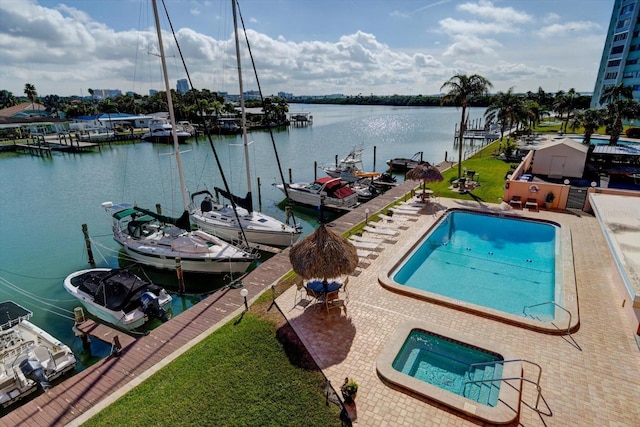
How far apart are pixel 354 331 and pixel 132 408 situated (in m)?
6.67

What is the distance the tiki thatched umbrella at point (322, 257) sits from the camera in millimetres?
11445

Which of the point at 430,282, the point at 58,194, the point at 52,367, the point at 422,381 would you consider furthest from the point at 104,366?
the point at 58,194

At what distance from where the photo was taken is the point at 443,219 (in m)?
22.2

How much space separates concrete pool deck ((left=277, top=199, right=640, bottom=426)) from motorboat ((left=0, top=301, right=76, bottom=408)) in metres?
7.89

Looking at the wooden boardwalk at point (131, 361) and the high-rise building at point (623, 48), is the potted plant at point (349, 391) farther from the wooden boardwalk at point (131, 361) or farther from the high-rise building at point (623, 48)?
the high-rise building at point (623, 48)

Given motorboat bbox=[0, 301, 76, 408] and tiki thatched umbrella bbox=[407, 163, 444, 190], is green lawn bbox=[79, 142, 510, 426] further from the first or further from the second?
tiki thatched umbrella bbox=[407, 163, 444, 190]

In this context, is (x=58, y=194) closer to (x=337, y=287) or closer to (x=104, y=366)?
(x=104, y=366)

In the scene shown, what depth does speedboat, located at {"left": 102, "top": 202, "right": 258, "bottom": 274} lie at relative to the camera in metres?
18.1

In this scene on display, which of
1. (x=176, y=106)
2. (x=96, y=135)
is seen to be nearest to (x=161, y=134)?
(x=176, y=106)

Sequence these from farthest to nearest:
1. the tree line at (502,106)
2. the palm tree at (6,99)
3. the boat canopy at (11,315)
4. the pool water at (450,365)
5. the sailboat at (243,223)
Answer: the palm tree at (6,99), the tree line at (502,106), the sailboat at (243,223), the boat canopy at (11,315), the pool water at (450,365)

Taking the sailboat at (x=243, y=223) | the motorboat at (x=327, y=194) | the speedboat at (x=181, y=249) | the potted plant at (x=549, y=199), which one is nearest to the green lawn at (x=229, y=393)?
the speedboat at (x=181, y=249)

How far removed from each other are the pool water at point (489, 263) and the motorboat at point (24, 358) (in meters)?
13.0

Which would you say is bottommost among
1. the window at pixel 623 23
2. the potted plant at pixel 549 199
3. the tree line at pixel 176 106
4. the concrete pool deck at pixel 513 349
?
the concrete pool deck at pixel 513 349

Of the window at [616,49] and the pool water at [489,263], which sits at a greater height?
the window at [616,49]
